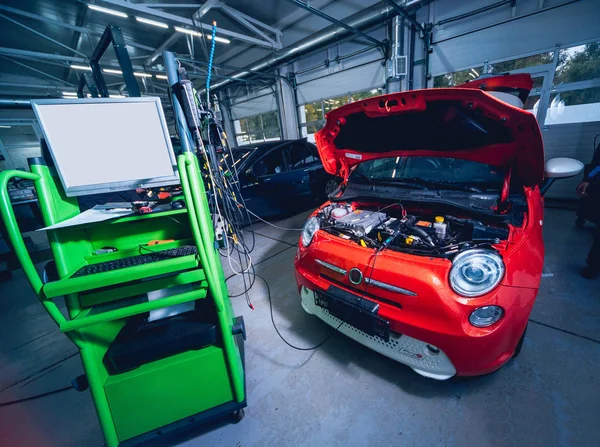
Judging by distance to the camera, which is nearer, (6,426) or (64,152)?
(64,152)

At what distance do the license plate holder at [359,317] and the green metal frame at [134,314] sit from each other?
0.65 m

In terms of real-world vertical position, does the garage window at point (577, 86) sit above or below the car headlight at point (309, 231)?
above

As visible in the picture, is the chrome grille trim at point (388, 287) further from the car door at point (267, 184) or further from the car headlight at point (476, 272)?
the car door at point (267, 184)

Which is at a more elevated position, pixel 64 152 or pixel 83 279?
pixel 64 152

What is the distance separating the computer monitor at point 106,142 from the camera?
3.69 ft

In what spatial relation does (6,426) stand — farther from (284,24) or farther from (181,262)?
(284,24)

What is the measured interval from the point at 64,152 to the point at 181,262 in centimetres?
79

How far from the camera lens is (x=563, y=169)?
62.0 inches

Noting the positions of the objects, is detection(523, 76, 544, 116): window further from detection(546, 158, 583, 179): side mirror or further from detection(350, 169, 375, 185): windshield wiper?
detection(350, 169, 375, 185): windshield wiper

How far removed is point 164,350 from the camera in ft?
4.10

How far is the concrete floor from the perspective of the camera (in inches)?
48.6

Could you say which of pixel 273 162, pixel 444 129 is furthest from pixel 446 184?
pixel 273 162

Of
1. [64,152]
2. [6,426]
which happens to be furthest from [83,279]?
[6,426]

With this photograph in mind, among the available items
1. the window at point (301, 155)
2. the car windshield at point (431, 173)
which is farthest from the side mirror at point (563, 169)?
the window at point (301, 155)
